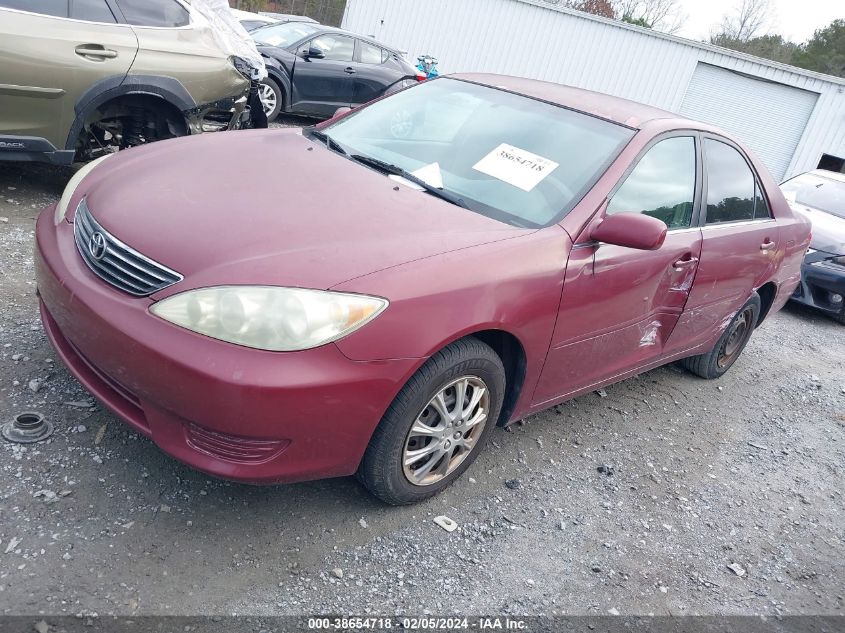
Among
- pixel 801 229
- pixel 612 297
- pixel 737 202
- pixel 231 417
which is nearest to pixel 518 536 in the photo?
pixel 612 297

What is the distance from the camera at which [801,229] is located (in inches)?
189

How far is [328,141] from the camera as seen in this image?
141 inches

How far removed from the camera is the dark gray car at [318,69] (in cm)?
984

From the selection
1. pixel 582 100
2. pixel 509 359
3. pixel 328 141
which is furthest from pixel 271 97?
pixel 509 359

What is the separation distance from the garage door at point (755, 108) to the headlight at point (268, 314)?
798 inches

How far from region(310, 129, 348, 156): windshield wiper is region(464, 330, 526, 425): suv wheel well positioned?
3.97 ft

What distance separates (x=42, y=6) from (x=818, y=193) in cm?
815

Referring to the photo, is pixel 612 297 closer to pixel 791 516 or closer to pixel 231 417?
pixel 791 516

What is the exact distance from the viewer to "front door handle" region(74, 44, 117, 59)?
469cm

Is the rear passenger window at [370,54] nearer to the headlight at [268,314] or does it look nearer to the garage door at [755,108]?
the headlight at [268,314]

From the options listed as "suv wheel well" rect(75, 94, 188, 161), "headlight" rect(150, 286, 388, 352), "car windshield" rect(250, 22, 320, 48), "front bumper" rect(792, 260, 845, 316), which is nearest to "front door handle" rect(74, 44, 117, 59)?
"suv wheel well" rect(75, 94, 188, 161)

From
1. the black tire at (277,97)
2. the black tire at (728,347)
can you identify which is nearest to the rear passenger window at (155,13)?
the black tire at (277,97)

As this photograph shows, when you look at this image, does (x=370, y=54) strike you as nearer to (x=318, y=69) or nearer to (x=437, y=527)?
(x=318, y=69)

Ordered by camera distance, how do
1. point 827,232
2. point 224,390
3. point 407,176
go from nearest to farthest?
point 224,390
point 407,176
point 827,232
